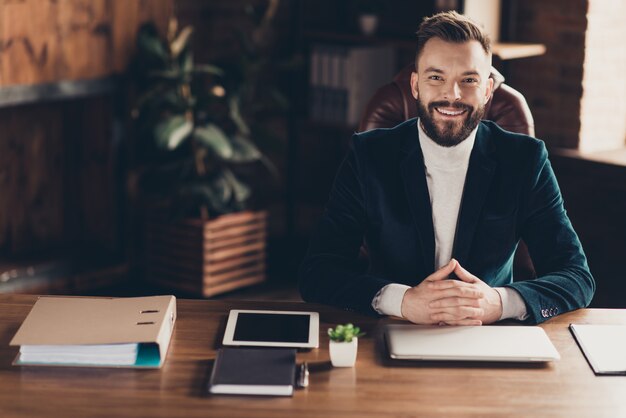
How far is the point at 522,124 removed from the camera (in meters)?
2.62

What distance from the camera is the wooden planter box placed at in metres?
4.21

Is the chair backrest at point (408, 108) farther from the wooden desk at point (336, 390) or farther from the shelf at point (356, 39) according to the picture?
the shelf at point (356, 39)

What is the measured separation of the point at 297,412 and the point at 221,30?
3.47 m

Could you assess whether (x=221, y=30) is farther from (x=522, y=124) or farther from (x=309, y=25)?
(x=522, y=124)

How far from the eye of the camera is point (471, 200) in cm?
231

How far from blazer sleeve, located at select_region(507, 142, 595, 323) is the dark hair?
12.7 inches

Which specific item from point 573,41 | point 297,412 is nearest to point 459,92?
point 297,412

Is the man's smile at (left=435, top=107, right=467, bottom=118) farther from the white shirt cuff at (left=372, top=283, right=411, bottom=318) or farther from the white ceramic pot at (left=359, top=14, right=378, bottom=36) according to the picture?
the white ceramic pot at (left=359, top=14, right=378, bottom=36)

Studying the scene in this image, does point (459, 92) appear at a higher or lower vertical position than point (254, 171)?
higher

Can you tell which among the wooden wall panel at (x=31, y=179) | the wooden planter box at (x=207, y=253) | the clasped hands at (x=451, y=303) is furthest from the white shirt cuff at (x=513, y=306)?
the wooden wall panel at (x=31, y=179)

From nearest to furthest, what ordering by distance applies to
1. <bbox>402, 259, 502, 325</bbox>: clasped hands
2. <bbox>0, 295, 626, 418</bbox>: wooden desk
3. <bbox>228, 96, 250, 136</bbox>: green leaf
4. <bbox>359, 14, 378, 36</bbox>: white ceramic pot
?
<bbox>0, 295, 626, 418</bbox>: wooden desk
<bbox>402, 259, 502, 325</bbox>: clasped hands
<bbox>228, 96, 250, 136</bbox>: green leaf
<bbox>359, 14, 378, 36</bbox>: white ceramic pot

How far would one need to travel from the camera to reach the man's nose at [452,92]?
2234 millimetres

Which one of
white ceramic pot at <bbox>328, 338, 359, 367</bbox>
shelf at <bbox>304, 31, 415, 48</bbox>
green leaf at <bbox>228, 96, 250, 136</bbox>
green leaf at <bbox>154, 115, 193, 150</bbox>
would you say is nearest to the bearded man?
white ceramic pot at <bbox>328, 338, 359, 367</bbox>

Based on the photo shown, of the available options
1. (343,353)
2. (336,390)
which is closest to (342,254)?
(343,353)
